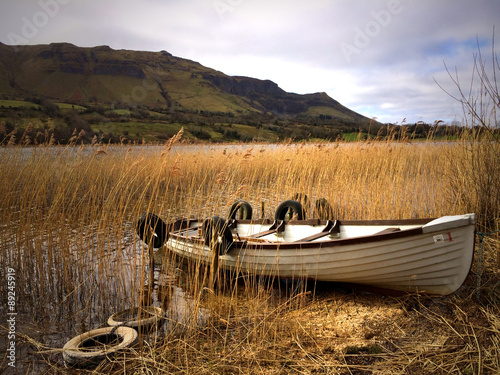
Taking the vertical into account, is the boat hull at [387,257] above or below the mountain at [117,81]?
below

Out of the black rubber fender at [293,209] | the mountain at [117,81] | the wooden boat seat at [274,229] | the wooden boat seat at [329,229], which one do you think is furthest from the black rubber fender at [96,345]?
the mountain at [117,81]

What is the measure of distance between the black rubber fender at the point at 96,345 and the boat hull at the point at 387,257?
44.2 inches

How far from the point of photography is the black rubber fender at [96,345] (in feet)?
10.1

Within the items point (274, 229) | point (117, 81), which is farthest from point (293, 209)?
point (117, 81)

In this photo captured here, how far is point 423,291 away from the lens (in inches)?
157

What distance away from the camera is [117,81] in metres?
120

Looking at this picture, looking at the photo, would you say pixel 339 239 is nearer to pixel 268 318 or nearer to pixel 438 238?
pixel 438 238

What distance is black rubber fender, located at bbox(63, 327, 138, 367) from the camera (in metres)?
3.09

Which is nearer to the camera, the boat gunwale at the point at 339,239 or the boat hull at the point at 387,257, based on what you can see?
the boat hull at the point at 387,257

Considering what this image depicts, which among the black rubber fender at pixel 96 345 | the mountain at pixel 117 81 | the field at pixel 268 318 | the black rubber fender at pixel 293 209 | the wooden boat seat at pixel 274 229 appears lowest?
the black rubber fender at pixel 96 345

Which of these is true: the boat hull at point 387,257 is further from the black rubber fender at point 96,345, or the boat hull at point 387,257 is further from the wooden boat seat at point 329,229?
the black rubber fender at point 96,345

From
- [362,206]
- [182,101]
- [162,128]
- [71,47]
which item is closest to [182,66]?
[71,47]

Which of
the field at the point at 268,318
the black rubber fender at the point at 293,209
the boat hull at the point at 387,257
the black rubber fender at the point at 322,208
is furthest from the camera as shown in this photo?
the black rubber fender at the point at 322,208

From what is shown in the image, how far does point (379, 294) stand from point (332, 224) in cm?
135
